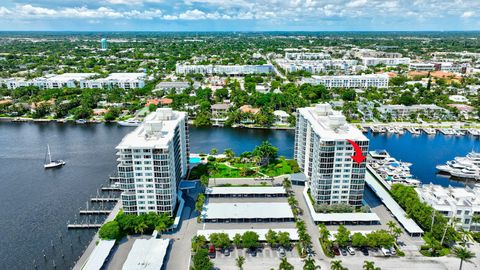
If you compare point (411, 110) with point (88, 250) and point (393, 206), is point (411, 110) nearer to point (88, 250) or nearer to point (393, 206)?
point (393, 206)

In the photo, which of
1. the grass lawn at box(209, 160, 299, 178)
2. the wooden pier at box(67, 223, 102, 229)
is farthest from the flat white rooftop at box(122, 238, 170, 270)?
the grass lawn at box(209, 160, 299, 178)

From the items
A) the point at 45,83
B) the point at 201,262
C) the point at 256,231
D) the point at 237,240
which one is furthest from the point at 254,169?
the point at 45,83

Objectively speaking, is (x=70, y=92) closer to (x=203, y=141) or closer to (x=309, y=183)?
(x=203, y=141)

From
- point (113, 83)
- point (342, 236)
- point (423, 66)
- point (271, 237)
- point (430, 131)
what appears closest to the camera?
point (342, 236)

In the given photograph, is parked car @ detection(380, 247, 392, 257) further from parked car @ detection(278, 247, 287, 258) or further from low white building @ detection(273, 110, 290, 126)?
low white building @ detection(273, 110, 290, 126)

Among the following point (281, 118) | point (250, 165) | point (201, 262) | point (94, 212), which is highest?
point (281, 118)
